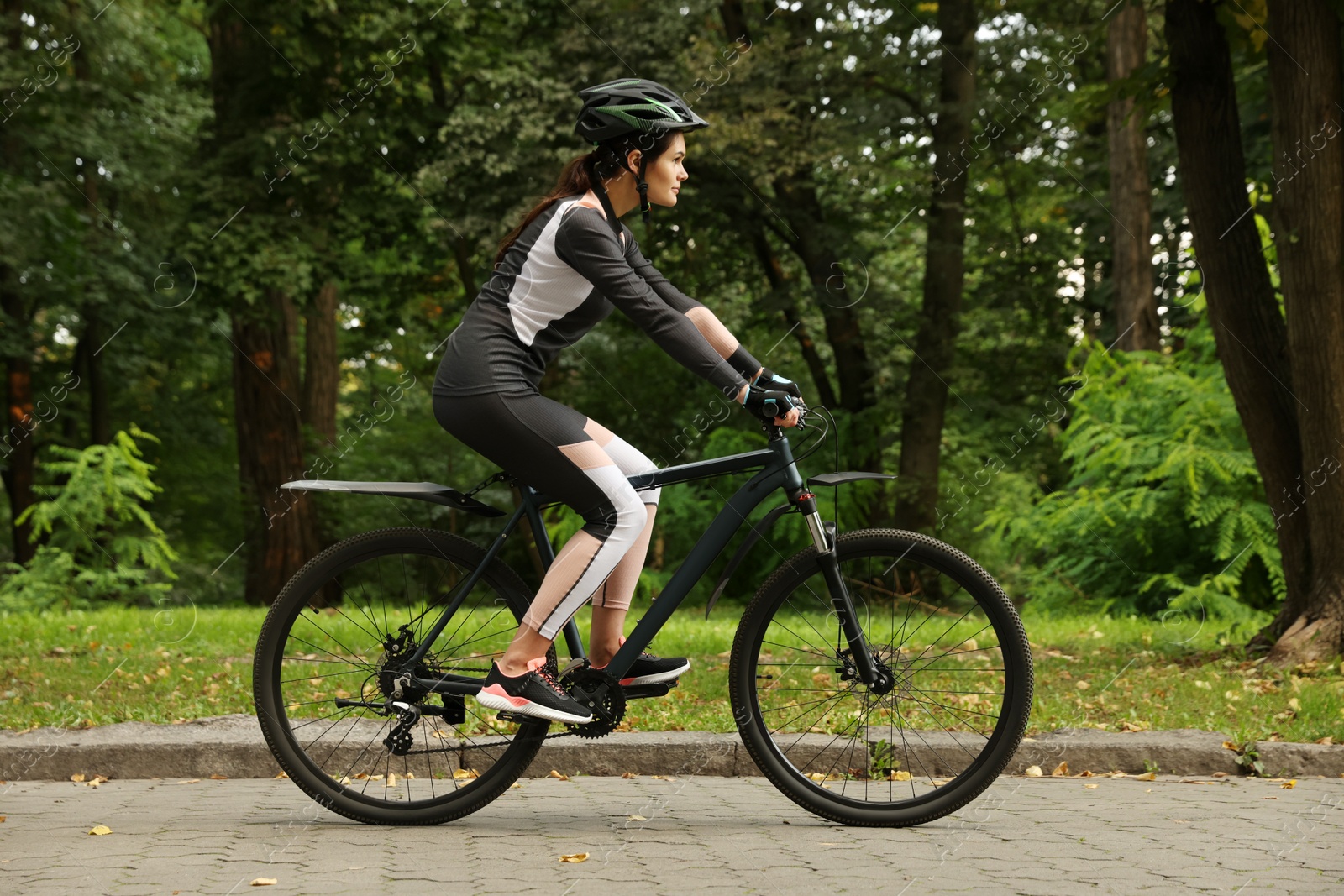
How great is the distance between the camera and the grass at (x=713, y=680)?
19.4ft

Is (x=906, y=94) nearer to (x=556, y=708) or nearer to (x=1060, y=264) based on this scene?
(x=1060, y=264)

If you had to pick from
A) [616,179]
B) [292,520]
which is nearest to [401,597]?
[616,179]

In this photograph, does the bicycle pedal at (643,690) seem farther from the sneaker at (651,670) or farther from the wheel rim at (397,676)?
the wheel rim at (397,676)

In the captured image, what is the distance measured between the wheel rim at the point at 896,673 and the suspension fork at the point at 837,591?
0.08 feet

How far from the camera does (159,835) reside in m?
4.17

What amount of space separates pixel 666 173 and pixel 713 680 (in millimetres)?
3405

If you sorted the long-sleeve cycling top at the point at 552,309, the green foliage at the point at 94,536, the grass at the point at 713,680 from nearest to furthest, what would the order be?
the long-sleeve cycling top at the point at 552,309 < the grass at the point at 713,680 < the green foliage at the point at 94,536

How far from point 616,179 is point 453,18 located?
1247 cm

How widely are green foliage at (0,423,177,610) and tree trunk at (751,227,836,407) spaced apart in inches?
288

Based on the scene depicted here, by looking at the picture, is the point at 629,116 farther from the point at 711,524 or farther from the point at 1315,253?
the point at 1315,253

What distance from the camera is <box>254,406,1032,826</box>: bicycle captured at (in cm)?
422

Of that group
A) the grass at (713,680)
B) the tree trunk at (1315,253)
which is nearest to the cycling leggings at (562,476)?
the grass at (713,680)

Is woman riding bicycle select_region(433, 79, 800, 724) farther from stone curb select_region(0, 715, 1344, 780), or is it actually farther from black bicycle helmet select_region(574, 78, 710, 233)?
stone curb select_region(0, 715, 1344, 780)

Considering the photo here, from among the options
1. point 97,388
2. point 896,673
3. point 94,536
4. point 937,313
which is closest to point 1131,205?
point 937,313
